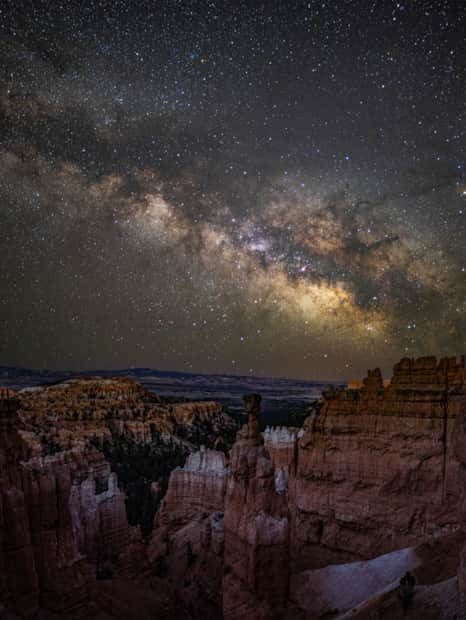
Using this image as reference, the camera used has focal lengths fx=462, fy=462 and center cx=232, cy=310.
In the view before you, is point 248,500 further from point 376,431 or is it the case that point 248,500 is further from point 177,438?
point 177,438

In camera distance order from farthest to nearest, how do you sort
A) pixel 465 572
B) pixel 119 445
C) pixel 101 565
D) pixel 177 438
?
pixel 177 438
pixel 119 445
pixel 101 565
pixel 465 572

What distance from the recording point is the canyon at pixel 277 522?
1369cm

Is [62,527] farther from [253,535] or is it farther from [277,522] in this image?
[277,522]

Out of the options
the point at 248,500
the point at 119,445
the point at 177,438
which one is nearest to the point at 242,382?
the point at 177,438

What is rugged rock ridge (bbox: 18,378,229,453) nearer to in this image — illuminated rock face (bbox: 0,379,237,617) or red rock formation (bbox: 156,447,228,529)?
illuminated rock face (bbox: 0,379,237,617)

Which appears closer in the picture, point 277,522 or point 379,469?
point 277,522

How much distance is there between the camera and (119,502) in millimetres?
25359

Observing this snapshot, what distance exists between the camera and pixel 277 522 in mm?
15656

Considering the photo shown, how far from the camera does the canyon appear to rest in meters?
13.7

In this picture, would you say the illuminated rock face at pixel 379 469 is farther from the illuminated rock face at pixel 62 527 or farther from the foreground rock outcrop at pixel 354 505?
the illuminated rock face at pixel 62 527

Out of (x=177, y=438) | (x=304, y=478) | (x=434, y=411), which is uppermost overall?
(x=434, y=411)

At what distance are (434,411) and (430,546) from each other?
5.88 meters

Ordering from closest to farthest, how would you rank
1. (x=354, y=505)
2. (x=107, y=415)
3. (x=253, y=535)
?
(x=253, y=535)
(x=354, y=505)
(x=107, y=415)

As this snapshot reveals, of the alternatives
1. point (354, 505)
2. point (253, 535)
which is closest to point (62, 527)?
point (253, 535)
